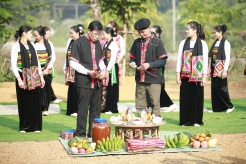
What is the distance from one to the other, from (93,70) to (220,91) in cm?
533

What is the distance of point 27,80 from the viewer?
12.1m

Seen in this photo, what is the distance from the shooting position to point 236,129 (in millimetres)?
12602

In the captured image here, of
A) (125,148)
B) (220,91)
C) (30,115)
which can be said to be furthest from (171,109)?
(125,148)

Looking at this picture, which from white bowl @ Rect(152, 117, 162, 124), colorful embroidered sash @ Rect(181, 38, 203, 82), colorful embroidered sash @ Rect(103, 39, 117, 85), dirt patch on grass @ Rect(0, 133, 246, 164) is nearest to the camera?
dirt patch on grass @ Rect(0, 133, 246, 164)

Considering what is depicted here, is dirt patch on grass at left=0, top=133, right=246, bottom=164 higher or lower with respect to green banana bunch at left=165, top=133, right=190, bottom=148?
lower

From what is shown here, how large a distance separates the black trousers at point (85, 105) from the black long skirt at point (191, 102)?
250cm

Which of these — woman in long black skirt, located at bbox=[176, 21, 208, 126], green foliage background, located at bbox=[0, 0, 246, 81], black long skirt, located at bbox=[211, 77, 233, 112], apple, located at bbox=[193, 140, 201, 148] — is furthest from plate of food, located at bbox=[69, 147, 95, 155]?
green foliage background, located at bbox=[0, 0, 246, 81]

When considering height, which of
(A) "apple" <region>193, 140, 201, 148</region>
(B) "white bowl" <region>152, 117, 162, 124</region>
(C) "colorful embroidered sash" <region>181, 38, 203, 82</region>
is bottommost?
(A) "apple" <region>193, 140, 201, 148</region>

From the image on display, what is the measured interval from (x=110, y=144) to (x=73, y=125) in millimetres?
3318

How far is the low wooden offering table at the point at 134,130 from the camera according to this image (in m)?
10.5

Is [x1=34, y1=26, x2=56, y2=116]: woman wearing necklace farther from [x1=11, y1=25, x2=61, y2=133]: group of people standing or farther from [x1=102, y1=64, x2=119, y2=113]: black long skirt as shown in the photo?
[x1=102, y1=64, x2=119, y2=113]: black long skirt

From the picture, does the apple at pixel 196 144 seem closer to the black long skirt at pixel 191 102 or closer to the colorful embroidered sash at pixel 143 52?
the colorful embroidered sash at pixel 143 52

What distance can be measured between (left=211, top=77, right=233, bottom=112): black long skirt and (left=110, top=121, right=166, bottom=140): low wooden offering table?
15.8ft

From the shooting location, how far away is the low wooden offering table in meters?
10.5
